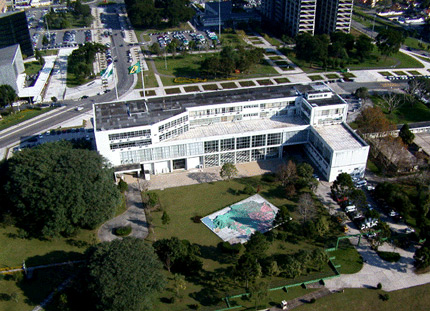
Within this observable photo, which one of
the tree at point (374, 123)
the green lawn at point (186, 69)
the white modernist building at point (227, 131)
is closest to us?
the white modernist building at point (227, 131)

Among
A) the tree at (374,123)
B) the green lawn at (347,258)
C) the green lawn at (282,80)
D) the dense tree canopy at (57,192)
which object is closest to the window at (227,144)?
the dense tree canopy at (57,192)

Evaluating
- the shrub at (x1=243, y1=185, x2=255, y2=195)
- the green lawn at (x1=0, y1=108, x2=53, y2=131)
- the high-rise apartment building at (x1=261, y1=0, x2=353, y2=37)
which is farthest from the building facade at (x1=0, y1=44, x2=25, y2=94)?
the high-rise apartment building at (x1=261, y1=0, x2=353, y2=37)

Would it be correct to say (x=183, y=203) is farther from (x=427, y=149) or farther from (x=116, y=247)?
(x=427, y=149)

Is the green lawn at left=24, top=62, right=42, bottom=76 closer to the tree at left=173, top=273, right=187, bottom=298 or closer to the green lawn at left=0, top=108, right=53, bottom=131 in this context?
the green lawn at left=0, top=108, right=53, bottom=131

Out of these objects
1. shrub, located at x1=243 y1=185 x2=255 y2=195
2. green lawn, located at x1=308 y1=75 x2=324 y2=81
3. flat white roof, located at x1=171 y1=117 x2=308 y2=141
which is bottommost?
shrub, located at x1=243 y1=185 x2=255 y2=195

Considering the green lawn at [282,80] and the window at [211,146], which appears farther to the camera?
the green lawn at [282,80]

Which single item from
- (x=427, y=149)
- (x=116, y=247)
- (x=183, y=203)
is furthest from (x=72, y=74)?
(x=427, y=149)

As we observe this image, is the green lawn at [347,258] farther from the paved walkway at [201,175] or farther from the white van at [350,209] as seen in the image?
the paved walkway at [201,175]
